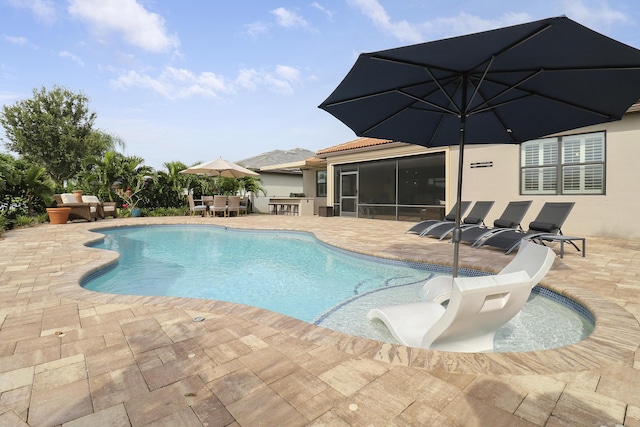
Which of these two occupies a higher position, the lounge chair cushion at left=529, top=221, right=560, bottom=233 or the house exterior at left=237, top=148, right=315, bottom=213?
the house exterior at left=237, top=148, right=315, bottom=213

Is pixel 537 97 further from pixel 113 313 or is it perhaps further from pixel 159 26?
pixel 159 26

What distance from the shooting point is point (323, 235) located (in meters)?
9.19

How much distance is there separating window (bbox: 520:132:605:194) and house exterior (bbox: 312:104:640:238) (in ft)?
0.07

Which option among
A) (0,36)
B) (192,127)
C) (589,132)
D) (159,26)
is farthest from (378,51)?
(192,127)

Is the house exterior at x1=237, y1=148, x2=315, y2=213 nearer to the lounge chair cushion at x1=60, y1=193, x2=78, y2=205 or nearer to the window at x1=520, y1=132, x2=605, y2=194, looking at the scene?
the lounge chair cushion at x1=60, y1=193, x2=78, y2=205

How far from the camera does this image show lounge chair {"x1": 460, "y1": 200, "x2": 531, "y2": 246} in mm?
6938

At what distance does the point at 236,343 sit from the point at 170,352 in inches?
18.3

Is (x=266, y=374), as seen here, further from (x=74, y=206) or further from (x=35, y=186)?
(x=35, y=186)

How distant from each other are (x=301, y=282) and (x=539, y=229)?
484 centimetres

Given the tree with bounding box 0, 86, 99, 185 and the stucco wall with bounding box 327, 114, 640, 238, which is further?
the tree with bounding box 0, 86, 99, 185

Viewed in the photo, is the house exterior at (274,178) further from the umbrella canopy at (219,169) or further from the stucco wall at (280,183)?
the umbrella canopy at (219,169)

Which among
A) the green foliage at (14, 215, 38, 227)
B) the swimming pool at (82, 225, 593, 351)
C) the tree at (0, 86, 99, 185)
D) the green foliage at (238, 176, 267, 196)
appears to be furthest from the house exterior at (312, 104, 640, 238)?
the tree at (0, 86, 99, 185)

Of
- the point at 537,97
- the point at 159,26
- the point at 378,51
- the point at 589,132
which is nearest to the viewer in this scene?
the point at 378,51

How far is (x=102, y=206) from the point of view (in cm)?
1379
